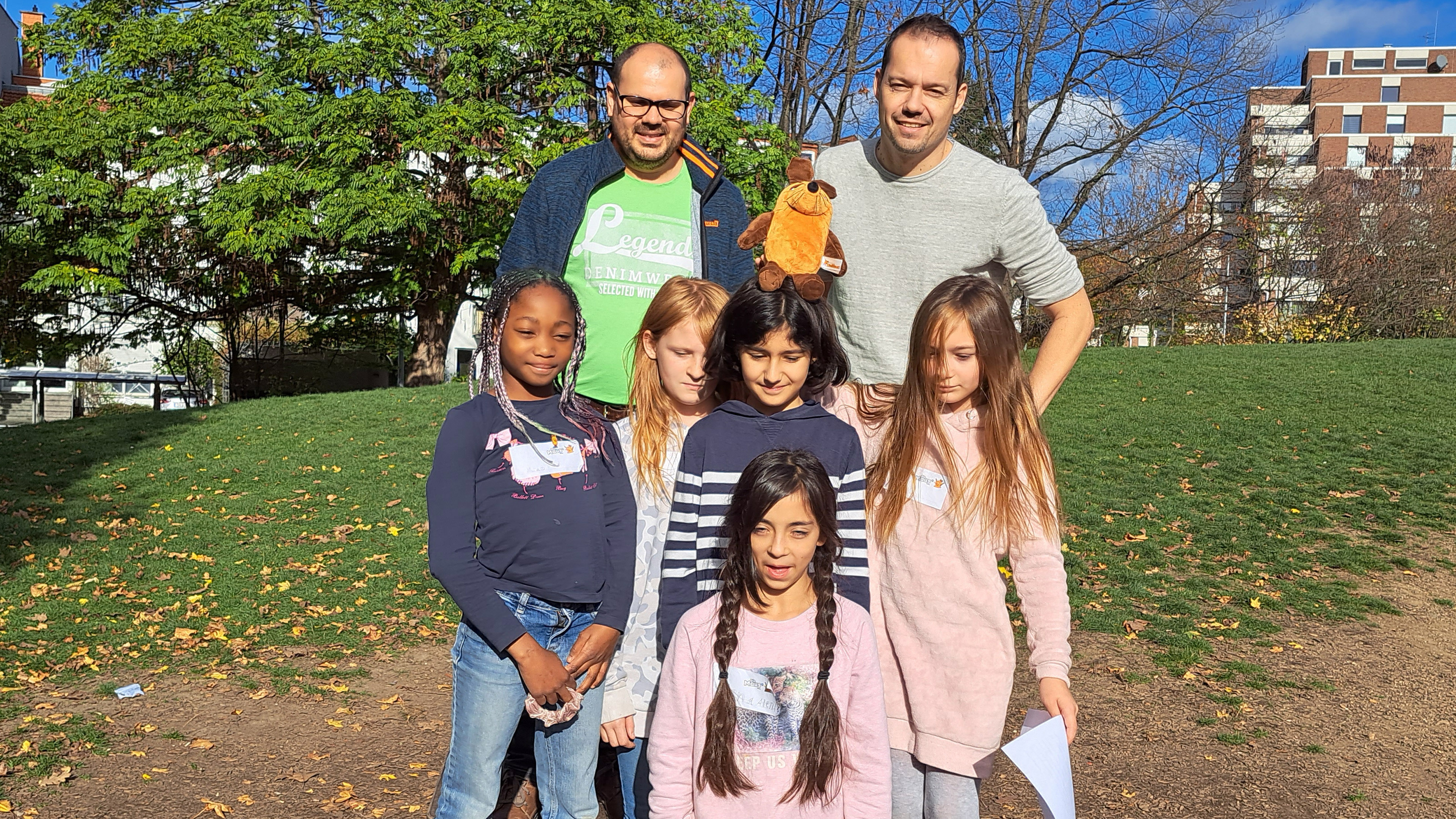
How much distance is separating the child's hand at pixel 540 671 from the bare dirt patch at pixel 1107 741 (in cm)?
201

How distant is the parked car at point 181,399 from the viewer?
2956cm

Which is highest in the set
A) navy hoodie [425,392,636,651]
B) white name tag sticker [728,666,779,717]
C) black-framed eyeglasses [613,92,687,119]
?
black-framed eyeglasses [613,92,687,119]

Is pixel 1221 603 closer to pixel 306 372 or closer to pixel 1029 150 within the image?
pixel 1029 150

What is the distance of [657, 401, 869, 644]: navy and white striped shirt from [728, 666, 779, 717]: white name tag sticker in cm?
22

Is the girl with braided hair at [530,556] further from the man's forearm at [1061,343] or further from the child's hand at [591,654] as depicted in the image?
the man's forearm at [1061,343]

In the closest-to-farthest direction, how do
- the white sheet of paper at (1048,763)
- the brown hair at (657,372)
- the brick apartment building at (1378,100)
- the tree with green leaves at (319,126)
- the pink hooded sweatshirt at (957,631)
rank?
the white sheet of paper at (1048,763)
the pink hooded sweatshirt at (957,631)
the brown hair at (657,372)
the tree with green leaves at (319,126)
the brick apartment building at (1378,100)

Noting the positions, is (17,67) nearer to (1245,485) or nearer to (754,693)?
(1245,485)

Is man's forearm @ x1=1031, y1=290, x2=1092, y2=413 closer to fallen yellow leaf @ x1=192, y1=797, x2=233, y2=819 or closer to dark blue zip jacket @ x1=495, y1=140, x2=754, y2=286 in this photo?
dark blue zip jacket @ x1=495, y1=140, x2=754, y2=286

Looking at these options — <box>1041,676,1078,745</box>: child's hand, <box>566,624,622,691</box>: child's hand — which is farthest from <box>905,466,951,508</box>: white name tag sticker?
<box>566,624,622,691</box>: child's hand

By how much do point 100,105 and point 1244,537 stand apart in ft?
62.3

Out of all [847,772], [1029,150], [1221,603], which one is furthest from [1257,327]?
[847,772]

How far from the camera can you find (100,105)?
18.0 metres

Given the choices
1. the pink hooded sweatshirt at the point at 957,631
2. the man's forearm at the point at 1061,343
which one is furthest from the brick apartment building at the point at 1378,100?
the pink hooded sweatshirt at the point at 957,631

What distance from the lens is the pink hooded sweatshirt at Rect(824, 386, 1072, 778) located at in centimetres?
241
